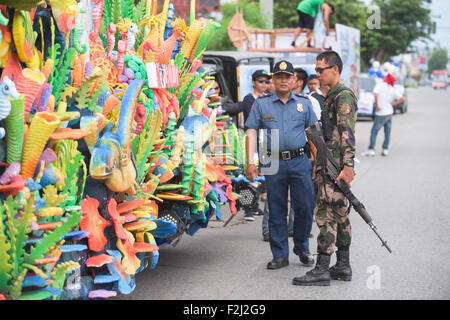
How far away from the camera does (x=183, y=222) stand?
19.5 ft

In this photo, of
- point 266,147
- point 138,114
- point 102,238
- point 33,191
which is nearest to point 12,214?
point 33,191

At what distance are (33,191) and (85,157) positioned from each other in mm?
804

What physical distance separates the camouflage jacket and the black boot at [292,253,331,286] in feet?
2.64

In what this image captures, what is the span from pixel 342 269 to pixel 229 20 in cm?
1789

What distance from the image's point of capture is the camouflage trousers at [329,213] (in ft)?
18.9

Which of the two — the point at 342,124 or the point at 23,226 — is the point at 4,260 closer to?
the point at 23,226

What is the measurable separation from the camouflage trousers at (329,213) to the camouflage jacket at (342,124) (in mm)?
230

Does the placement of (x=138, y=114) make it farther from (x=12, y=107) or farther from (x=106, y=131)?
(x=12, y=107)

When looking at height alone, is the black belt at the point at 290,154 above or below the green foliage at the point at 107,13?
below

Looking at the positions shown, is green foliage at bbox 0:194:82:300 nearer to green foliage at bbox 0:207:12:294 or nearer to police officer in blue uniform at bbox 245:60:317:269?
green foliage at bbox 0:207:12:294

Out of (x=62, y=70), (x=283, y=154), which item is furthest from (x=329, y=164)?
(x=62, y=70)

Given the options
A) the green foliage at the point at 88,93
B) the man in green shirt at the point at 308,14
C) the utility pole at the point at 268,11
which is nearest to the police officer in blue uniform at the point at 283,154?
the green foliage at the point at 88,93

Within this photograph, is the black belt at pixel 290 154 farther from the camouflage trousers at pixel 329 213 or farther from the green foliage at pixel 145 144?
the green foliage at pixel 145 144

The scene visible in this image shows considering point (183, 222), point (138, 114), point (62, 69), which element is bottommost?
point (183, 222)
